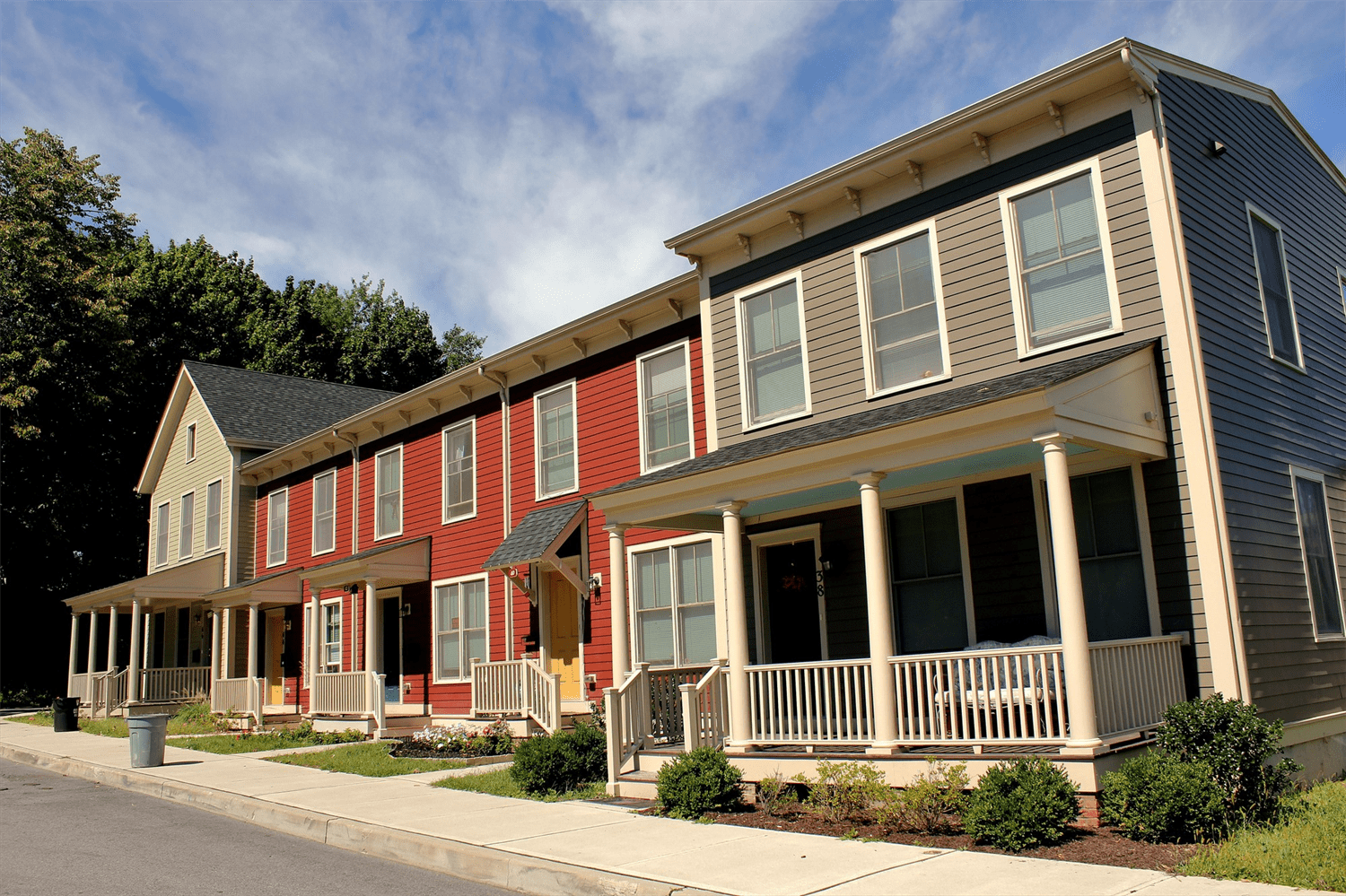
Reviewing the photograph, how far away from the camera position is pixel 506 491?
1864cm

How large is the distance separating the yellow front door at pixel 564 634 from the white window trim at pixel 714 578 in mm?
1727

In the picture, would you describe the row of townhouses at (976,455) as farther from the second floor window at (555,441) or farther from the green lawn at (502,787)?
the green lawn at (502,787)

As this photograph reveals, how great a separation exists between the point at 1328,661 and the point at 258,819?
11.8 meters

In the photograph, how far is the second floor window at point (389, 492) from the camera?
21891 mm

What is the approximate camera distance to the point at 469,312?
50.5 metres

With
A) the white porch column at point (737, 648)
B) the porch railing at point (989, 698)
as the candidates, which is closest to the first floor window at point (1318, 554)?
the porch railing at point (989, 698)

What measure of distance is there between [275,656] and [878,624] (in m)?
21.9

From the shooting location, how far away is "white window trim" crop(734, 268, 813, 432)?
500 inches

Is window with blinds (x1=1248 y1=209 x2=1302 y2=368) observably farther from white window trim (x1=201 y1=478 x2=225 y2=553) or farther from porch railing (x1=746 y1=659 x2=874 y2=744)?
white window trim (x1=201 y1=478 x2=225 y2=553)

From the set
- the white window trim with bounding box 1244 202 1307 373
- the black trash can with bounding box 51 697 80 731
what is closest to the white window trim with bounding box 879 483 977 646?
the white window trim with bounding box 1244 202 1307 373

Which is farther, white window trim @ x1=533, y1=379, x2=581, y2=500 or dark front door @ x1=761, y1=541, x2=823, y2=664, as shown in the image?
white window trim @ x1=533, y1=379, x2=581, y2=500

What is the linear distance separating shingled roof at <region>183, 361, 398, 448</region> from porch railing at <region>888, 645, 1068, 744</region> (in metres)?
23.6

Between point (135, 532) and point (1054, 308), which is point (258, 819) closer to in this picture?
point (1054, 308)

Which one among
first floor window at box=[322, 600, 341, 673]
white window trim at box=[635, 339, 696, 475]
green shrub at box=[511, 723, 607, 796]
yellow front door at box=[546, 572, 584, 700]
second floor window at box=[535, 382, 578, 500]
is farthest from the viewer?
first floor window at box=[322, 600, 341, 673]
